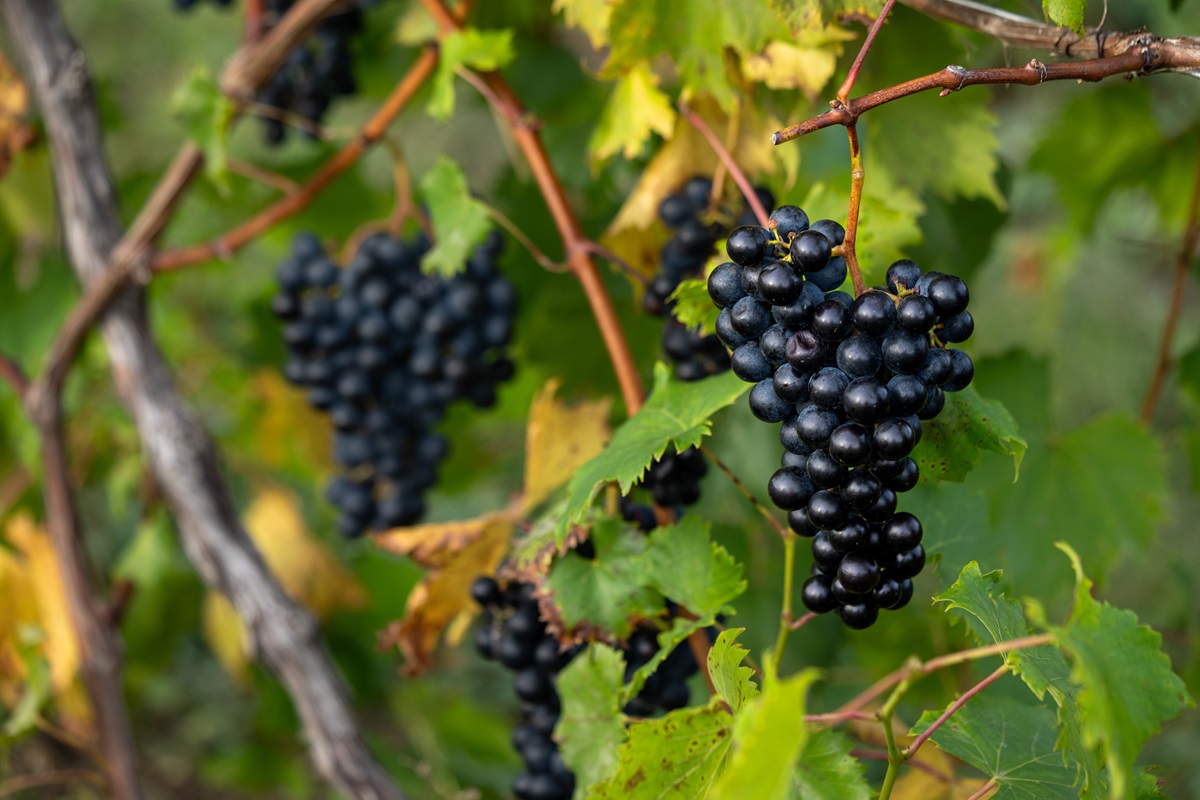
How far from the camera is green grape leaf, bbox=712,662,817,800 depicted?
38 centimetres

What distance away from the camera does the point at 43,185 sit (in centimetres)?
125

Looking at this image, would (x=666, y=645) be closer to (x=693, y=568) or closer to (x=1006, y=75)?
(x=693, y=568)

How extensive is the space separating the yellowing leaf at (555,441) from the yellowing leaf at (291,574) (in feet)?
2.41

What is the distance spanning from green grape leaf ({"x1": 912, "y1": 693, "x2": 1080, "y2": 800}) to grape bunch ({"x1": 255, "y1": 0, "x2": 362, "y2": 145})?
0.98 meters

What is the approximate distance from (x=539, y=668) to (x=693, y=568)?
0.17 metres

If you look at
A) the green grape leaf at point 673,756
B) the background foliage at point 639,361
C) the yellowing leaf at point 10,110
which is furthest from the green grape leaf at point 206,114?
the green grape leaf at point 673,756

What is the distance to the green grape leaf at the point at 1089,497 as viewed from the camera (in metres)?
1.09

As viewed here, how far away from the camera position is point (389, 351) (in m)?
1.07

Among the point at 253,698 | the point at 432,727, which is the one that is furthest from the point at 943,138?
the point at 253,698

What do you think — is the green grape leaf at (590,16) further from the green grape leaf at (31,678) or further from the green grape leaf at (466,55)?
the green grape leaf at (31,678)

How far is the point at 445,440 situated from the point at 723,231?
46 centimetres

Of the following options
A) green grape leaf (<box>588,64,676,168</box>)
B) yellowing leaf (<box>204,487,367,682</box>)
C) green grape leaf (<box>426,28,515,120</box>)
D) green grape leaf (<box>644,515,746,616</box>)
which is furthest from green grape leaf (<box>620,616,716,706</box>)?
yellowing leaf (<box>204,487,367,682</box>)

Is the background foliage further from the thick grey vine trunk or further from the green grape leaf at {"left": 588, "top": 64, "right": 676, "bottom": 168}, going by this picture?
the thick grey vine trunk

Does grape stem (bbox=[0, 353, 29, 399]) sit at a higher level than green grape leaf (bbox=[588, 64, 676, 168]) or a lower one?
lower
